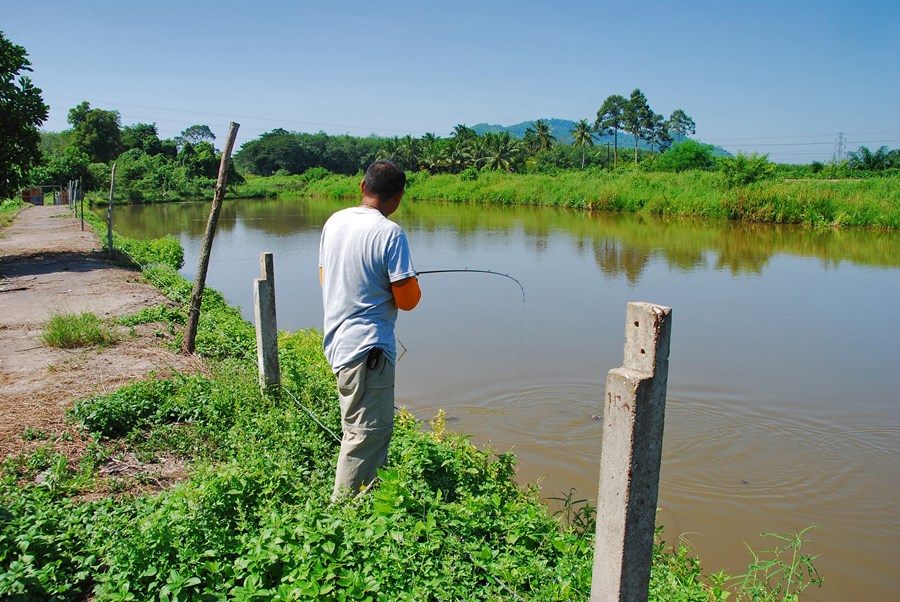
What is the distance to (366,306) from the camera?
3055mm

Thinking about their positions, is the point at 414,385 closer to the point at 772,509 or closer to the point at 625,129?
the point at 772,509

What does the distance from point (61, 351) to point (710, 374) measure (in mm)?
7032

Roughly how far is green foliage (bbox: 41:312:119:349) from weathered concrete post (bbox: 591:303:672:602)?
5928 millimetres

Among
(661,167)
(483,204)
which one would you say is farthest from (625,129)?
(483,204)

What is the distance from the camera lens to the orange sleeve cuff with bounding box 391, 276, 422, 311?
2.98 meters

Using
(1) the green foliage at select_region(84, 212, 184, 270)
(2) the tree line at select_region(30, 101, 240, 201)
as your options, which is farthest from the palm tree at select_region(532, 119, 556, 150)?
(1) the green foliage at select_region(84, 212, 184, 270)

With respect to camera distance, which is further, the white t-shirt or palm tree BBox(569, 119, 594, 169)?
palm tree BBox(569, 119, 594, 169)

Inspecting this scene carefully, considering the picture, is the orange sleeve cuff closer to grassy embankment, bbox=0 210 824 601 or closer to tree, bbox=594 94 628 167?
grassy embankment, bbox=0 210 824 601

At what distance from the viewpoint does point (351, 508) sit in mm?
2992

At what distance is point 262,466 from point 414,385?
13.7 ft

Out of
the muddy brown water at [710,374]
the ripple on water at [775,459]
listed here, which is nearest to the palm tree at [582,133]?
the muddy brown water at [710,374]

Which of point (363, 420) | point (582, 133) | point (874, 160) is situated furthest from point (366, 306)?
point (582, 133)

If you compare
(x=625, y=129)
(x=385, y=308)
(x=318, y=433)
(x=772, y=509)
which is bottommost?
(x=772, y=509)

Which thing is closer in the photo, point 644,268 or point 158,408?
point 158,408
